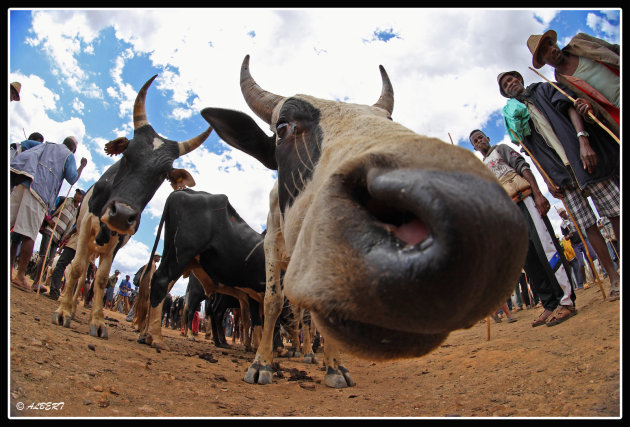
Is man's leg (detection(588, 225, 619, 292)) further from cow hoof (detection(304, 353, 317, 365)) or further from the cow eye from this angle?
cow hoof (detection(304, 353, 317, 365))

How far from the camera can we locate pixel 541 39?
3848 millimetres

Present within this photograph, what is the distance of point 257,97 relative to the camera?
11.7 feet

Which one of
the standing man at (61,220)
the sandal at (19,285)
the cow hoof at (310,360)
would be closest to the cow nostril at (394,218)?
the cow hoof at (310,360)

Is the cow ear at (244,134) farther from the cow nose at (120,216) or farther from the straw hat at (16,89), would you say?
the straw hat at (16,89)

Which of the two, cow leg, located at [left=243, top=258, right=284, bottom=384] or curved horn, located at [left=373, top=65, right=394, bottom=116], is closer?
cow leg, located at [left=243, top=258, right=284, bottom=384]

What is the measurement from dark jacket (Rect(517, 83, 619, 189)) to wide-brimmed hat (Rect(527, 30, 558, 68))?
458 millimetres

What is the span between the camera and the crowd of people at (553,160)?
3.68 meters

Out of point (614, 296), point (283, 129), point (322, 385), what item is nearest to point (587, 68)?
point (614, 296)

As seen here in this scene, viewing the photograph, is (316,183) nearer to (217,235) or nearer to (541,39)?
(541,39)

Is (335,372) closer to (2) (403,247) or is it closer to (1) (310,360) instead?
(1) (310,360)

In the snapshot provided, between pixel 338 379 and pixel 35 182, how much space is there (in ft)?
17.8

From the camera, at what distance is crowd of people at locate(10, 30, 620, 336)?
3.68 metres

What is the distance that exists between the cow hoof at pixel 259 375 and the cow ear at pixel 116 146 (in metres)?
3.70

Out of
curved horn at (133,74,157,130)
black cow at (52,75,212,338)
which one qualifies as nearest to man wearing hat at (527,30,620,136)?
black cow at (52,75,212,338)
